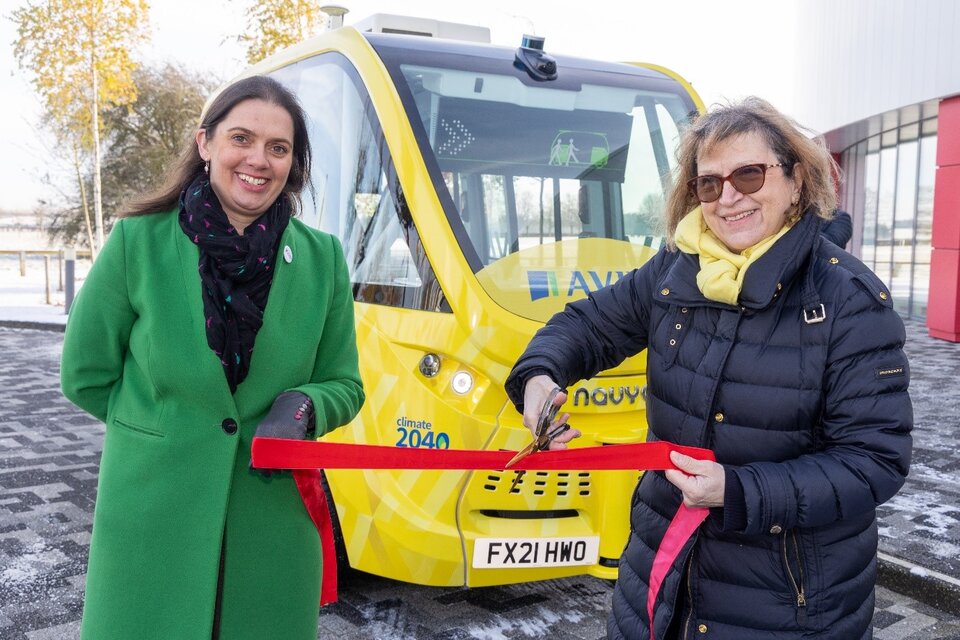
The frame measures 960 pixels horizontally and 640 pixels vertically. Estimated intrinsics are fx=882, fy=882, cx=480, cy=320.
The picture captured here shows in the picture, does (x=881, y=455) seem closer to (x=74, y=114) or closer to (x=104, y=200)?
(x=74, y=114)

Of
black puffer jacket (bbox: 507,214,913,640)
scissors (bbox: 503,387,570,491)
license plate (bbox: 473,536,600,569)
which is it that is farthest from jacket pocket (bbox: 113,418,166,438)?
license plate (bbox: 473,536,600,569)

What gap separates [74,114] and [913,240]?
1672 centimetres

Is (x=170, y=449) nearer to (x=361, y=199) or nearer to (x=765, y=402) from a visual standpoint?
(x=765, y=402)

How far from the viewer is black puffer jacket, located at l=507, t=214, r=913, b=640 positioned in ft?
5.64

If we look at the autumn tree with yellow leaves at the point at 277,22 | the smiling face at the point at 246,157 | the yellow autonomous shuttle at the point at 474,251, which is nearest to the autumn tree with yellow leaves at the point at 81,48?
the autumn tree with yellow leaves at the point at 277,22

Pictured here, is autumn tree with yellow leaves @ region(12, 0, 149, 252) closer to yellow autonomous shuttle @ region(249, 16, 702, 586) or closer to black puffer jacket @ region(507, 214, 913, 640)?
yellow autonomous shuttle @ region(249, 16, 702, 586)

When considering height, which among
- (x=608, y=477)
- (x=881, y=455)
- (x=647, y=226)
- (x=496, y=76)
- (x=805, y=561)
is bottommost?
(x=608, y=477)

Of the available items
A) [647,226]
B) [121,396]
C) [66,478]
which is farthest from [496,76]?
[66,478]

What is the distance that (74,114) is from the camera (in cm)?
1805

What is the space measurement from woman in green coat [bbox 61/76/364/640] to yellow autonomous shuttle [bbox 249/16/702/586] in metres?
1.29

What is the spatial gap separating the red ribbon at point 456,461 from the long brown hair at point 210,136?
2.15ft

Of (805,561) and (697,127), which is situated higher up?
(697,127)

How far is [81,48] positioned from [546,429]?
57.5ft

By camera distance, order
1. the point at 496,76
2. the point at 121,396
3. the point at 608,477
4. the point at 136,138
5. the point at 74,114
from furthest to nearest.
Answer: the point at 136,138
the point at 74,114
the point at 496,76
the point at 608,477
the point at 121,396
